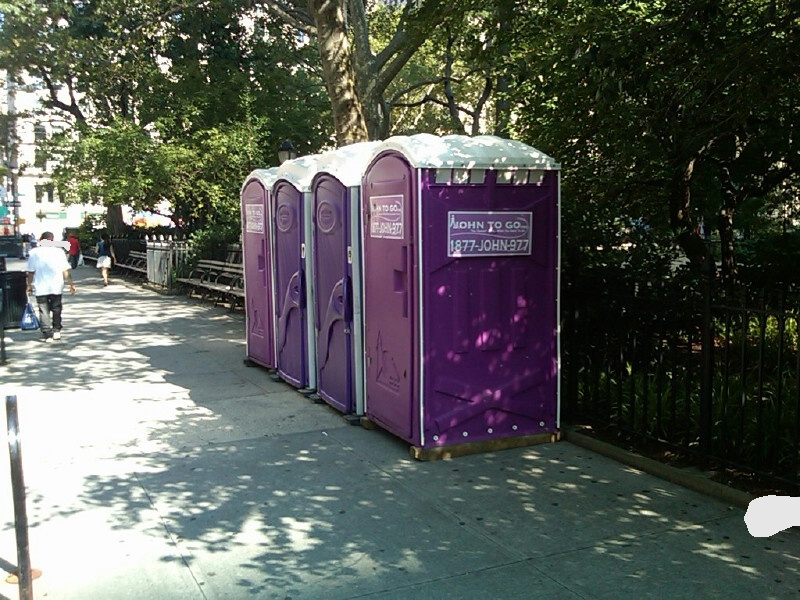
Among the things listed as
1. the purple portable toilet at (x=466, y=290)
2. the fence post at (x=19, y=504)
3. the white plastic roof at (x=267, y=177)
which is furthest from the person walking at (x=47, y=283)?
the fence post at (x=19, y=504)

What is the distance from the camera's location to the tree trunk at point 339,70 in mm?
11945

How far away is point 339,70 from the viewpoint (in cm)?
1191

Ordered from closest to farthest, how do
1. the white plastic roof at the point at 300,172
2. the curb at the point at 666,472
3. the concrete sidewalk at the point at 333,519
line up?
1. the concrete sidewalk at the point at 333,519
2. the curb at the point at 666,472
3. the white plastic roof at the point at 300,172

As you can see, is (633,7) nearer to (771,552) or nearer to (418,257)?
(418,257)

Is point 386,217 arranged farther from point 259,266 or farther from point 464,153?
point 259,266

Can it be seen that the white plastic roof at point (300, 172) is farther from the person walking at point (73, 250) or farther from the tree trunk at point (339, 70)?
the person walking at point (73, 250)

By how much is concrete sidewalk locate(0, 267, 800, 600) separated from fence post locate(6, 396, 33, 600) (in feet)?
0.68

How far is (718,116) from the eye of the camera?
303 inches

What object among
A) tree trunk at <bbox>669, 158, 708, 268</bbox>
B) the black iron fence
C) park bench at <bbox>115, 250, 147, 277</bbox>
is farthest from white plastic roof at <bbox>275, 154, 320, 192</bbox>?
park bench at <bbox>115, 250, 147, 277</bbox>

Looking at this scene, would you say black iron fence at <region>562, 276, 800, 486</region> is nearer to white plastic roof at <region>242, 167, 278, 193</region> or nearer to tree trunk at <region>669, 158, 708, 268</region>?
tree trunk at <region>669, 158, 708, 268</region>

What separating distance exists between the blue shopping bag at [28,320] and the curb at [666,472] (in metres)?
9.23

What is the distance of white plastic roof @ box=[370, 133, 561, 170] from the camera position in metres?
5.99

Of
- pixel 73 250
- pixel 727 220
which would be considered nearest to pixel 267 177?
pixel 727 220

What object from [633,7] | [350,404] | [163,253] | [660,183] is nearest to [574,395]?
[350,404]
